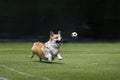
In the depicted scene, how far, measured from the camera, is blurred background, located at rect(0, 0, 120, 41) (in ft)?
96.2

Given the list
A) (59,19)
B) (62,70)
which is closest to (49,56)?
(62,70)

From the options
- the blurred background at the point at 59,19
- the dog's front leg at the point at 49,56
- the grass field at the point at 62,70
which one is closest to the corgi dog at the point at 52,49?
the dog's front leg at the point at 49,56

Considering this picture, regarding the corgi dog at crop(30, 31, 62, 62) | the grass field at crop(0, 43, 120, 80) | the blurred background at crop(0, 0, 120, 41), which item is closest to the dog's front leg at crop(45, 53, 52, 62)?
the corgi dog at crop(30, 31, 62, 62)

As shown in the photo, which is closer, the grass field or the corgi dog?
the grass field

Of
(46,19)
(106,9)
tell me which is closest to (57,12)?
(46,19)

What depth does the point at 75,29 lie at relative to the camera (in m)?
29.4

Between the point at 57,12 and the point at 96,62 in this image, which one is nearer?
the point at 96,62

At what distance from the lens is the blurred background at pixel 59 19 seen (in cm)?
2933

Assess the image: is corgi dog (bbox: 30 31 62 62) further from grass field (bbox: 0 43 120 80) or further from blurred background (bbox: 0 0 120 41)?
blurred background (bbox: 0 0 120 41)

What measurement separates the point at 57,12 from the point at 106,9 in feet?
8.32

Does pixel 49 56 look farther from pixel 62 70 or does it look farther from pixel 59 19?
pixel 59 19

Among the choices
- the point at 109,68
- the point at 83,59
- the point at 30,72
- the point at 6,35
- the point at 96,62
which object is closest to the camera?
the point at 30,72

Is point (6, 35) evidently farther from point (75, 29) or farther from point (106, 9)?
point (106, 9)

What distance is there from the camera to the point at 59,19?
29.8m
